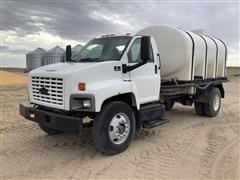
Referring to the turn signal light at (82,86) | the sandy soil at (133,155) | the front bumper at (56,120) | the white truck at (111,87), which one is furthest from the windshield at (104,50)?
the sandy soil at (133,155)

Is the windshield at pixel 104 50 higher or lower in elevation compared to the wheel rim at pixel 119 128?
higher

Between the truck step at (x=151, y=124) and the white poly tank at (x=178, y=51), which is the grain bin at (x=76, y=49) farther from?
the truck step at (x=151, y=124)

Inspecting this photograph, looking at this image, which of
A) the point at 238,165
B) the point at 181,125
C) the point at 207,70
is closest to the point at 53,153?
the point at 238,165

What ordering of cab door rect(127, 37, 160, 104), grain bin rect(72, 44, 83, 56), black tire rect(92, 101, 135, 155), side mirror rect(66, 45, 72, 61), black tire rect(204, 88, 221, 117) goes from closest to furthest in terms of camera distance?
1. black tire rect(92, 101, 135, 155)
2. cab door rect(127, 37, 160, 104)
3. side mirror rect(66, 45, 72, 61)
4. grain bin rect(72, 44, 83, 56)
5. black tire rect(204, 88, 221, 117)

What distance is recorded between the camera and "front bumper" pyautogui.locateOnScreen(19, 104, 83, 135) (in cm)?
527

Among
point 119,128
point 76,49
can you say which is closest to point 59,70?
point 119,128

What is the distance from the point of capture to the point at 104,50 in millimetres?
6551

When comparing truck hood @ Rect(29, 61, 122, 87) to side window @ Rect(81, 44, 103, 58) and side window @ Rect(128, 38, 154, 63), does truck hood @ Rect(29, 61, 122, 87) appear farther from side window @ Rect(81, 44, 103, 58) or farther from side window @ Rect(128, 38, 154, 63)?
side window @ Rect(81, 44, 103, 58)

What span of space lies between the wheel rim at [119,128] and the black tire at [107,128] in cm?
7

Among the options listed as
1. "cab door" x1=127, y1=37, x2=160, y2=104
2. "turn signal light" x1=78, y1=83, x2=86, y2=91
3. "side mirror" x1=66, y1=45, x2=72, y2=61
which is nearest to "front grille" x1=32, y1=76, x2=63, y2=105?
"turn signal light" x1=78, y1=83, x2=86, y2=91

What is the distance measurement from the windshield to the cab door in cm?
23

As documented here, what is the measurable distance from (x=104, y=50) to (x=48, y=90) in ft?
5.27

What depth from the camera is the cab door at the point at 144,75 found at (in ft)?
21.1

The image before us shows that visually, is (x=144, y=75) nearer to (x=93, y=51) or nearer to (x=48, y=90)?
(x=93, y=51)
